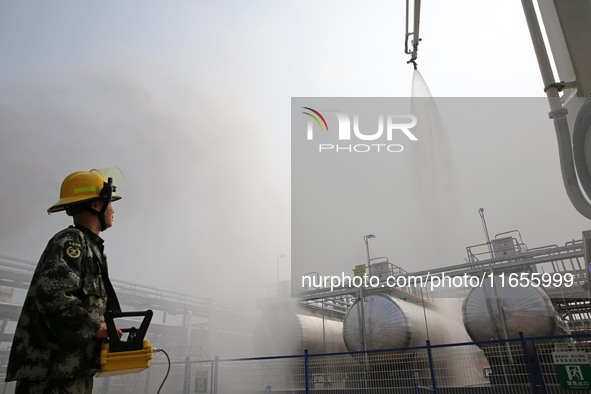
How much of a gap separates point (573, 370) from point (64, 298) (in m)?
7.53

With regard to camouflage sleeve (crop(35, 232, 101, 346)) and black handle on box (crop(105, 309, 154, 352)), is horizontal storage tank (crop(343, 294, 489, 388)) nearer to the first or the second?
black handle on box (crop(105, 309, 154, 352))

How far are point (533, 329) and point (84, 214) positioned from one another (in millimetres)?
11582

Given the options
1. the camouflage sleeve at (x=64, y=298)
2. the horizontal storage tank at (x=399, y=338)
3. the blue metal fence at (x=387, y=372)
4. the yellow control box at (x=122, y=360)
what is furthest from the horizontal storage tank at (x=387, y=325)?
the camouflage sleeve at (x=64, y=298)

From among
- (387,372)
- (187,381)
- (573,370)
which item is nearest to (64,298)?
(573,370)

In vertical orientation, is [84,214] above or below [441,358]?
above

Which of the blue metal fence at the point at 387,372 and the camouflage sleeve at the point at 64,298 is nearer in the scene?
the camouflage sleeve at the point at 64,298

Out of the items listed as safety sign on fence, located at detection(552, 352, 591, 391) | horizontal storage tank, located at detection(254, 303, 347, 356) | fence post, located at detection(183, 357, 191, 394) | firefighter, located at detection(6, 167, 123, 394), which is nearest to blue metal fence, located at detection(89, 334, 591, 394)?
fence post, located at detection(183, 357, 191, 394)

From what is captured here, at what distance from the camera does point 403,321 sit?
11.9 metres

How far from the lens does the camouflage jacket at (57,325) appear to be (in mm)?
1910

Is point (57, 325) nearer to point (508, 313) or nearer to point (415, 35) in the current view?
point (415, 35)

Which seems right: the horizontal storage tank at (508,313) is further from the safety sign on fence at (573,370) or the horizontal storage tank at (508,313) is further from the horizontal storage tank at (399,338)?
the safety sign on fence at (573,370)

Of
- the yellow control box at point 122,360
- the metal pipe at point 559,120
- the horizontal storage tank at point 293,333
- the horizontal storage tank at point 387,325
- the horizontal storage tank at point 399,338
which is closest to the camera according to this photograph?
the yellow control box at point 122,360

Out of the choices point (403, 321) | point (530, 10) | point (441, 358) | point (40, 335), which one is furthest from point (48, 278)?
point (403, 321)

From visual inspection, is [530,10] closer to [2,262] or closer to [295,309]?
[295,309]
